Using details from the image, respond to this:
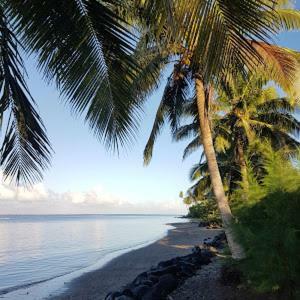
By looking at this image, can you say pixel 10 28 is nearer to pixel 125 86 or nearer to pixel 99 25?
pixel 99 25

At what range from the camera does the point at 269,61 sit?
684 centimetres

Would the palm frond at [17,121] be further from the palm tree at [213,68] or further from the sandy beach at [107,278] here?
the sandy beach at [107,278]

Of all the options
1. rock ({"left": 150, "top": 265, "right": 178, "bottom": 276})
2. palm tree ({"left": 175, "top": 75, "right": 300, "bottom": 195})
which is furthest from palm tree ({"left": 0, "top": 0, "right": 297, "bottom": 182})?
palm tree ({"left": 175, "top": 75, "right": 300, "bottom": 195})

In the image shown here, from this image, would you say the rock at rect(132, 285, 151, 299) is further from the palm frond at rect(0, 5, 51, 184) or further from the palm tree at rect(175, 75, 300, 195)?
the palm tree at rect(175, 75, 300, 195)

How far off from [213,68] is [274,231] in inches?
142

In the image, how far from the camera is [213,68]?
4215mm

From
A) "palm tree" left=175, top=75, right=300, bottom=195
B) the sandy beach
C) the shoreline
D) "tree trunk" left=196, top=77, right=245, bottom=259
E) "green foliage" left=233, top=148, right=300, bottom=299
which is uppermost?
"palm tree" left=175, top=75, right=300, bottom=195

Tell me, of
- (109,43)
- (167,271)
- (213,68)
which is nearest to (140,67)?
(109,43)

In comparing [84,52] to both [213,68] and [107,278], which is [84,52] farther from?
[107,278]

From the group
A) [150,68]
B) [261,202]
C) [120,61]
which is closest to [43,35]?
[120,61]

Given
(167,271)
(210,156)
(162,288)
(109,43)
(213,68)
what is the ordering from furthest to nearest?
(210,156), (167,271), (162,288), (109,43), (213,68)

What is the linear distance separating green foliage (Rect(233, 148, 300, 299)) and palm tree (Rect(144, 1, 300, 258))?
0.98 metres

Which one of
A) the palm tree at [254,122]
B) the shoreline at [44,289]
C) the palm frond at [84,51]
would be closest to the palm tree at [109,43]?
the palm frond at [84,51]

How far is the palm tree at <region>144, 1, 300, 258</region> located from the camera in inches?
159
